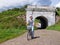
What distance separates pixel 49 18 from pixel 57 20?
136 centimetres

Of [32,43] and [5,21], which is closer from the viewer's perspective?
[32,43]

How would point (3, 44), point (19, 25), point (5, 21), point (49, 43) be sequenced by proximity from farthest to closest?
1. point (5, 21)
2. point (19, 25)
3. point (3, 44)
4. point (49, 43)

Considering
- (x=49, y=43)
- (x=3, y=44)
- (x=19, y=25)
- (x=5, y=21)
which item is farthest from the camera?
(x=5, y=21)

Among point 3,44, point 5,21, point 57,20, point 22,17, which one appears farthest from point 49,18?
point 3,44

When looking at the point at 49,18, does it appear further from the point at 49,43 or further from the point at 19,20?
the point at 49,43

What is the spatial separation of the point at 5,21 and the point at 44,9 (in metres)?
7.05

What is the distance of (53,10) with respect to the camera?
39.0m

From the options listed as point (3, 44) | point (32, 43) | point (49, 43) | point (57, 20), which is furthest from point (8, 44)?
point (57, 20)

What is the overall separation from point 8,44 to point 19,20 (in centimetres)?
2161

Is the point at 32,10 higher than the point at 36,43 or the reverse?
higher

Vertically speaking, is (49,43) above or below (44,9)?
below

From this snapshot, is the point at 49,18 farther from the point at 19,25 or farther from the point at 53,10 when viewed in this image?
the point at 19,25

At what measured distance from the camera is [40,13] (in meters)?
39.4

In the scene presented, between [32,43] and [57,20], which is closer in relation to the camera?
[32,43]
